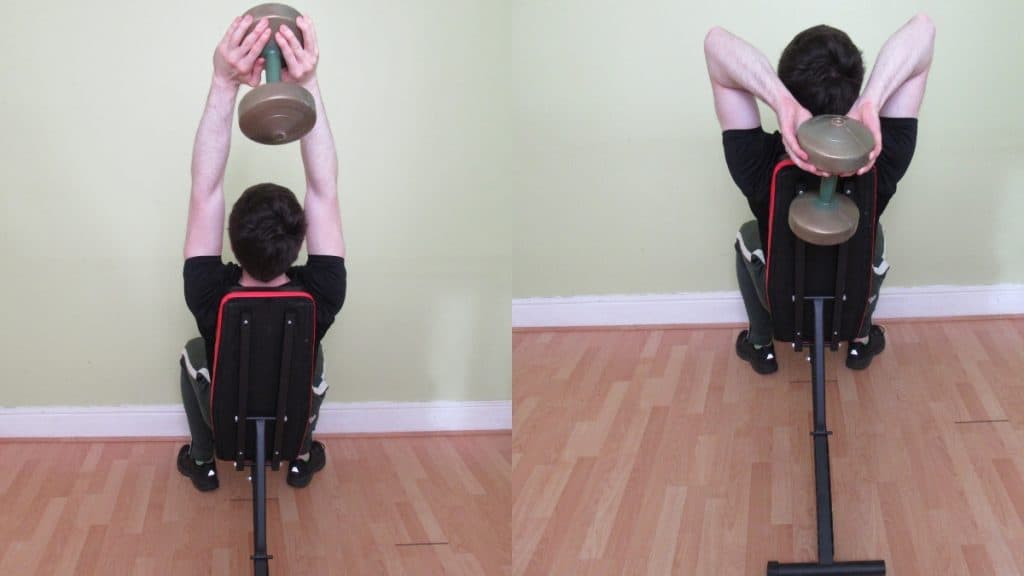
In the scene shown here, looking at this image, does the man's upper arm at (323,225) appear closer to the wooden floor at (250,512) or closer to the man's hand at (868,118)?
the wooden floor at (250,512)

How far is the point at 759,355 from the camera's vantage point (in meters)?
2.83

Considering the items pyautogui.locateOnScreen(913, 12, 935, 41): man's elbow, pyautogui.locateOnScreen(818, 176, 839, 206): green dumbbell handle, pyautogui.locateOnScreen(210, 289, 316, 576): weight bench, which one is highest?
pyautogui.locateOnScreen(913, 12, 935, 41): man's elbow

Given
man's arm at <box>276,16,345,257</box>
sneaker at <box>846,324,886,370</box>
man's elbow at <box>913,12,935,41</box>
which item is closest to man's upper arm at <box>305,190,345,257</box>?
man's arm at <box>276,16,345,257</box>

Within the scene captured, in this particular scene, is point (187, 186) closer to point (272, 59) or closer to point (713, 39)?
point (272, 59)

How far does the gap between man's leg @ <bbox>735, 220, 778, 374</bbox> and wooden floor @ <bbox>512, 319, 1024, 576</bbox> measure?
0.05 metres

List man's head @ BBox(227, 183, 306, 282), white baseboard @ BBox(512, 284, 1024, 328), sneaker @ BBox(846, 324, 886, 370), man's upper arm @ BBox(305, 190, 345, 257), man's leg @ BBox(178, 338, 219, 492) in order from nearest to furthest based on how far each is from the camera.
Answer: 1. man's head @ BBox(227, 183, 306, 282)
2. man's upper arm @ BBox(305, 190, 345, 257)
3. man's leg @ BBox(178, 338, 219, 492)
4. sneaker @ BBox(846, 324, 886, 370)
5. white baseboard @ BBox(512, 284, 1024, 328)

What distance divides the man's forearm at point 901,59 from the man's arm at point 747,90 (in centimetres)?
16

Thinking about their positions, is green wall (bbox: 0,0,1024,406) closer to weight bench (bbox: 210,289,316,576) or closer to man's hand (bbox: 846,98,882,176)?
weight bench (bbox: 210,289,316,576)

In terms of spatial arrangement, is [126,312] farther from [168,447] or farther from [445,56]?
[445,56]

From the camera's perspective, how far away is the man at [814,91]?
1.93 metres

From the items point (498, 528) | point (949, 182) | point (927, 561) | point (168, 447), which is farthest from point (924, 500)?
point (168, 447)

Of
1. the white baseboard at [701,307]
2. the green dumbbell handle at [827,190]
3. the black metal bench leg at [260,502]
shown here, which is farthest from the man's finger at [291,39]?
the white baseboard at [701,307]

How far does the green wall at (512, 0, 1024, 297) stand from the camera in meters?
2.88

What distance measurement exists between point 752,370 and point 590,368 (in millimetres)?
455
